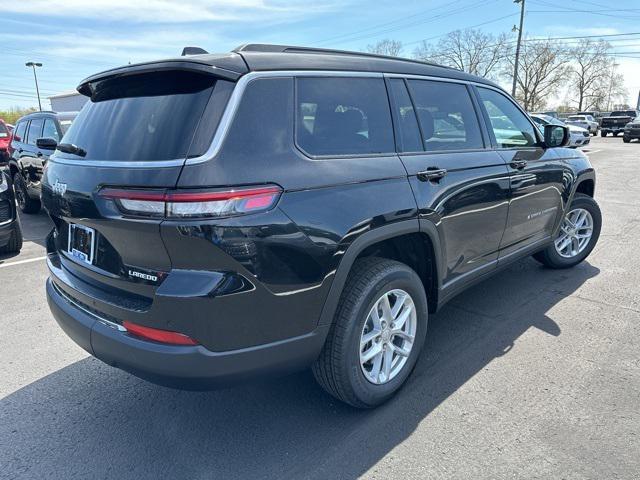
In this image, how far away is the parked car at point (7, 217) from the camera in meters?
5.52

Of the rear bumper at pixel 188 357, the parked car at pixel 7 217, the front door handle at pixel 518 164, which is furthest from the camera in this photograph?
the parked car at pixel 7 217

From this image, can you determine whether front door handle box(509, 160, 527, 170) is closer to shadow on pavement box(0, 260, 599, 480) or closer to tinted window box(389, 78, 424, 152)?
tinted window box(389, 78, 424, 152)

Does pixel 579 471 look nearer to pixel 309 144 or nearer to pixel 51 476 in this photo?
pixel 309 144

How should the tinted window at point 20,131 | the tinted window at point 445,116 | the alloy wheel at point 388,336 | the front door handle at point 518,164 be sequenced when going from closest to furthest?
the alloy wheel at point 388,336 → the tinted window at point 445,116 → the front door handle at point 518,164 → the tinted window at point 20,131

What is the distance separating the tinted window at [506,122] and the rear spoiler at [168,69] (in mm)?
2314

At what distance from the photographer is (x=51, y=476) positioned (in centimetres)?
225

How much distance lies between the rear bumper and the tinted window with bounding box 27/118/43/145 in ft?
21.5

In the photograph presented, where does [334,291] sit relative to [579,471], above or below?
above

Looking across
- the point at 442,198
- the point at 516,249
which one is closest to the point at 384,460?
the point at 442,198

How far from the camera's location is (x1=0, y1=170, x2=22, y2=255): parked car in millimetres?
5523

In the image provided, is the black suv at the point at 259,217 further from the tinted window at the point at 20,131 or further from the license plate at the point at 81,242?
the tinted window at the point at 20,131

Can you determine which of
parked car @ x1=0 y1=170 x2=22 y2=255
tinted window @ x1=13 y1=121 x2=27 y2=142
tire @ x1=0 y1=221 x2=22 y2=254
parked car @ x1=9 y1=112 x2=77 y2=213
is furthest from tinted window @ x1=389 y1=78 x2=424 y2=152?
tinted window @ x1=13 y1=121 x2=27 y2=142

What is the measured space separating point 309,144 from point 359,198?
1.22 ft

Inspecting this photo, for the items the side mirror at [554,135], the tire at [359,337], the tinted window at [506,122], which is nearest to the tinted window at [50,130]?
the tinted window at [506,122]
